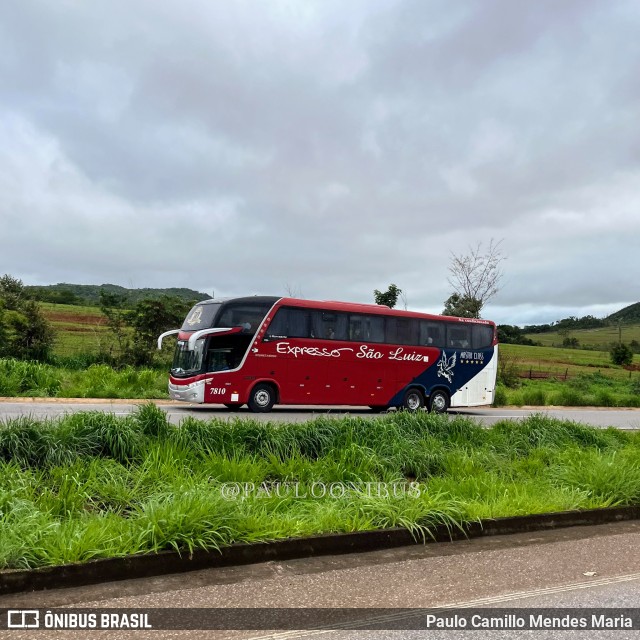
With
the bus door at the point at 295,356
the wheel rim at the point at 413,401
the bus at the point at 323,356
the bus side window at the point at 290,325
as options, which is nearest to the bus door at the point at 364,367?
the bus at the point at 323,356

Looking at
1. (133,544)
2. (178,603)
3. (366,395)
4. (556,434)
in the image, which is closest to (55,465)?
(133,544)

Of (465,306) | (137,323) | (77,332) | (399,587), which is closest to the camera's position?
(399,587)

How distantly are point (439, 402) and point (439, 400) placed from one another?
0.26ft

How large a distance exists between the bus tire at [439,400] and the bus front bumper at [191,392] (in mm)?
8194

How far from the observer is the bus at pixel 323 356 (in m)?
18.2

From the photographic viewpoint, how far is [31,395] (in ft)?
65.9

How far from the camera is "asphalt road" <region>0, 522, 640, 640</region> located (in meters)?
4.19

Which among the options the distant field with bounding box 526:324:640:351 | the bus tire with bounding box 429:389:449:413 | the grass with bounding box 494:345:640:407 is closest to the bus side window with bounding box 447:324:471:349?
the bus tire with bounding box 429:389:449:413

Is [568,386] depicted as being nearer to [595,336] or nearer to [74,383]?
[74,383]

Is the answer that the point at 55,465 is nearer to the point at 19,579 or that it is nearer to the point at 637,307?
the point at 19,579

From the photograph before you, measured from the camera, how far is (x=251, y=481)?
23.4ft

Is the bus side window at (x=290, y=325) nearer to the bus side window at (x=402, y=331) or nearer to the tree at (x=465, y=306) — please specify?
the bus side window at (x=402, y=331)

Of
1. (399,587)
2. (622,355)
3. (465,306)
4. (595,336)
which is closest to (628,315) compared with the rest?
(595,336)

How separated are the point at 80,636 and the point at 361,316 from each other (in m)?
17.1
